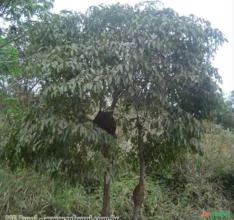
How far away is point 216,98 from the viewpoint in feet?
14.9

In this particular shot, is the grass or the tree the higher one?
the tree

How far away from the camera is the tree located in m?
3.97

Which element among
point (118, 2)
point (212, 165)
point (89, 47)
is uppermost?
point (118, 2)

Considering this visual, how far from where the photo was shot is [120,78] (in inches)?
157

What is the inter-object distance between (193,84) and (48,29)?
5.13 ft

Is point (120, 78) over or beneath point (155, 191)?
over

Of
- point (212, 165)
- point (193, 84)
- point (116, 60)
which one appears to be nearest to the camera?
point (116, 60)

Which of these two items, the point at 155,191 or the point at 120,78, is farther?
the point at 155,191

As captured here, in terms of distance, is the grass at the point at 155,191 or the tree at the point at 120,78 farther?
the grass at the point at 155,191

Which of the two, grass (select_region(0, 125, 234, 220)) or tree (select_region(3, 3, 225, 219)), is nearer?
tree (select_region(3, 3, 225, 219))

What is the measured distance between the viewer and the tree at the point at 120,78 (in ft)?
13.0

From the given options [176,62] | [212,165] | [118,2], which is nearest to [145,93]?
[176,62]

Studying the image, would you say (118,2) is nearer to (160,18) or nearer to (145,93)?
(160,18)

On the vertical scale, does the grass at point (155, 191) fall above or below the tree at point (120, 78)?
below
